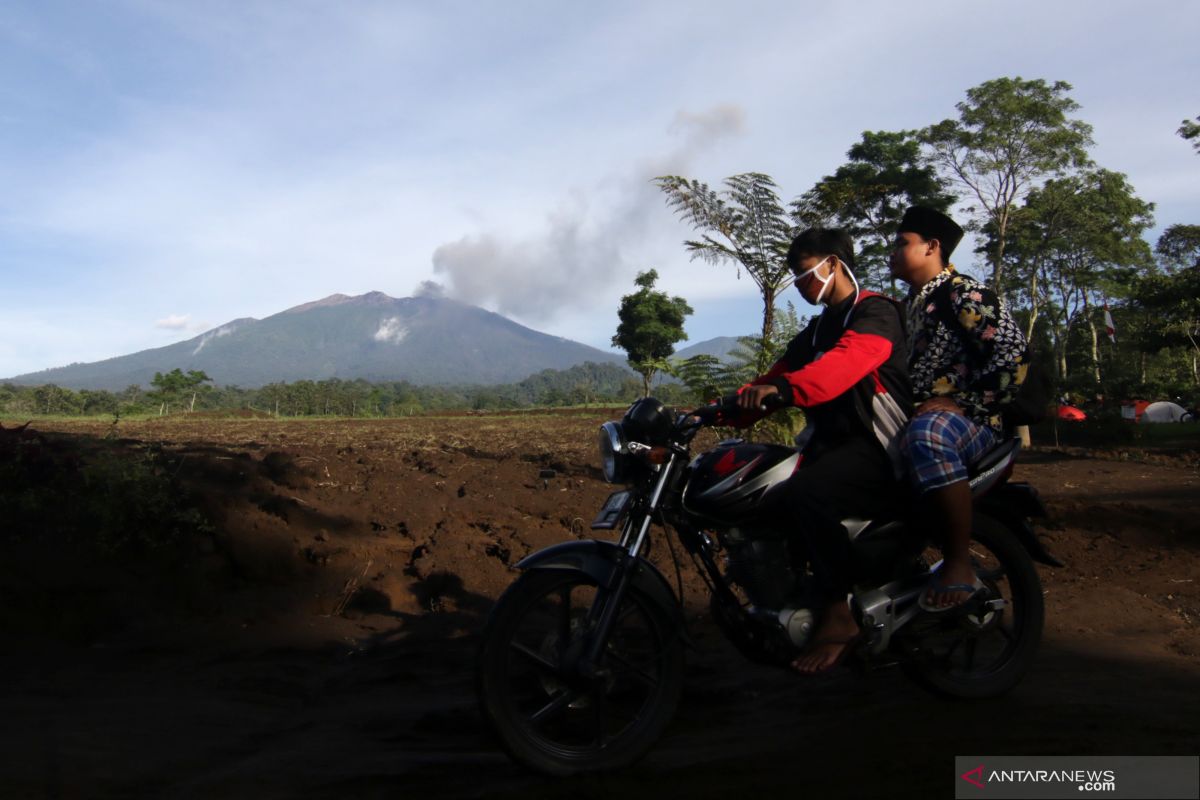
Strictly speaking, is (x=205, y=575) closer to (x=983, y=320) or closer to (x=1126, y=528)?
(x=983, y=320)

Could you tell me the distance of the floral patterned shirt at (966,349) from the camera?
3508 millimetres

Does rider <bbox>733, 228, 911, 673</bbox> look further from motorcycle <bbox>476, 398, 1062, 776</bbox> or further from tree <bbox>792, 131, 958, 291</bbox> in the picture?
tree <bbox>792, 131, 958, 291</bbox>

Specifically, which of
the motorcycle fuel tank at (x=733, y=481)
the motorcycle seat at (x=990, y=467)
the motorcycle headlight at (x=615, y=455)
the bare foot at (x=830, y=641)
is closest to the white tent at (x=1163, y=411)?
the motorcycle seat at (x=990, y=467)

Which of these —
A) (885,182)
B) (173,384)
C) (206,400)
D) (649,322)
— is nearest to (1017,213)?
(885,182)

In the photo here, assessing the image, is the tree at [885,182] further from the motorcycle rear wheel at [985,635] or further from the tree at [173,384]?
the tree at [173,384]

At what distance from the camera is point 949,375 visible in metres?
3.65

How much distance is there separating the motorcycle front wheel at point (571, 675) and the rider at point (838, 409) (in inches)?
20.7

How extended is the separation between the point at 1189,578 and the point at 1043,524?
1366mm

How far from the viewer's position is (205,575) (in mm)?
5480

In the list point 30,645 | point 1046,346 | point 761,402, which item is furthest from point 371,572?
point 1046,346

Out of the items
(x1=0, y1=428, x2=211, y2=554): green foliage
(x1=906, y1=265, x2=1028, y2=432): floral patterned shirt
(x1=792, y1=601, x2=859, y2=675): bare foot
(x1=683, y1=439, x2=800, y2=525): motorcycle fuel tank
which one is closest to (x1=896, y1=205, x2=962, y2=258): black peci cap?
(x1=906, y1=265, x2=1028, y2=432): floral patterned shirt

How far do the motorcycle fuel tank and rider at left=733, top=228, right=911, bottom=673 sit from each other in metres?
0.09

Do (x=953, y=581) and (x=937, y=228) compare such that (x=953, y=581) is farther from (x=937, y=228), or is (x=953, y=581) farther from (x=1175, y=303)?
(x=1175, y=303)

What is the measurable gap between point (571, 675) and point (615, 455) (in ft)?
2.53
